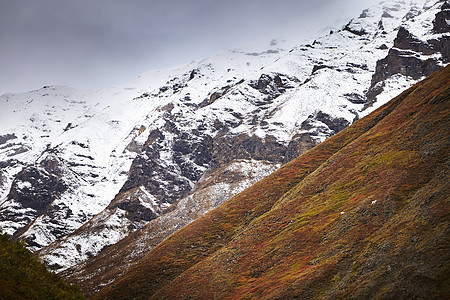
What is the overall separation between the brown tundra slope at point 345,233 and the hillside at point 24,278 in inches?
955

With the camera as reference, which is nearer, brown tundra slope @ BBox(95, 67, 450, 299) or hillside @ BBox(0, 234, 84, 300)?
hillside @ BBox(0, 234, 84, 300)

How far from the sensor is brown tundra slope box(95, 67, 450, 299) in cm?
2897

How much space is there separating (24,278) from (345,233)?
122 ft

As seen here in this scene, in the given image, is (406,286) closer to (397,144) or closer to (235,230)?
(397,144)

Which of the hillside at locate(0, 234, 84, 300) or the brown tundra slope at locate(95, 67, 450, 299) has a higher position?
the hillside at locate(0, 234, 84, 300)

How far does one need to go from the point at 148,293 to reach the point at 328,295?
161 feet

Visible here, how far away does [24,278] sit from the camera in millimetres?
23609

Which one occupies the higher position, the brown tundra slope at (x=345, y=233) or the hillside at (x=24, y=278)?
the hillside at (x=24, y=278)

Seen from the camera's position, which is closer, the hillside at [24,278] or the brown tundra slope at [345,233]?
the hillside at [24,278]

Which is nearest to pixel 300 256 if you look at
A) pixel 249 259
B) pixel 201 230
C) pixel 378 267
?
pixel 249 259

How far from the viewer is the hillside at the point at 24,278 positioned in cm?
2144

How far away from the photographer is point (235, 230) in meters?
82.2

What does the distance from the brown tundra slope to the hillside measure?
2426cm

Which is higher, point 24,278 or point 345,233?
point 24,278
